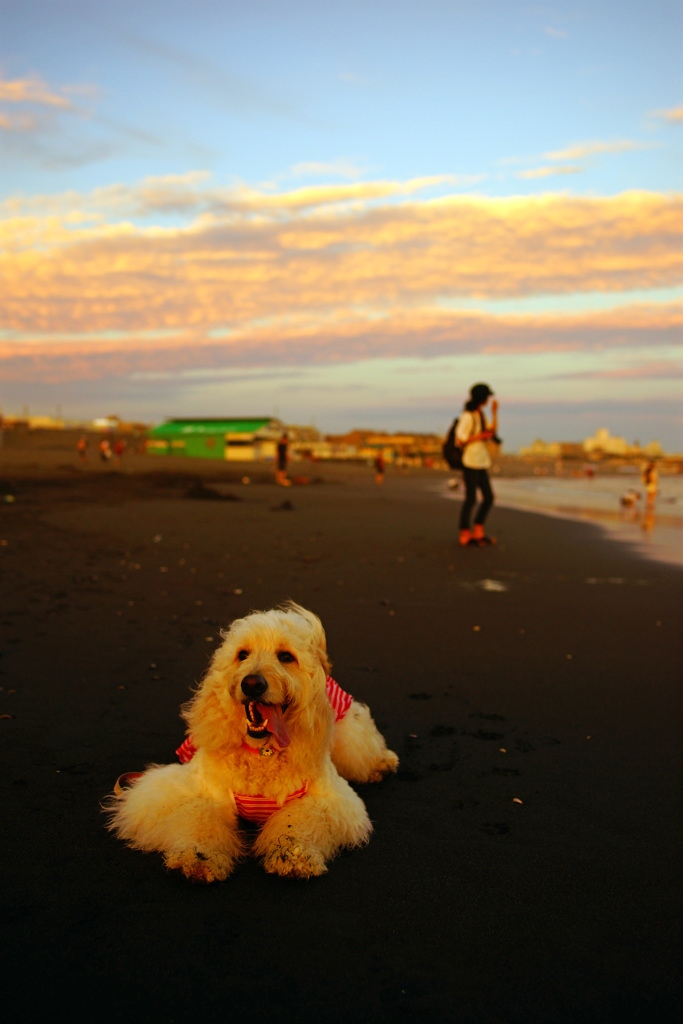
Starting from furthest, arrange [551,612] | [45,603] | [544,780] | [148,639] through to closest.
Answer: [551,612]
[45,603]
[148,639]
[544,780]

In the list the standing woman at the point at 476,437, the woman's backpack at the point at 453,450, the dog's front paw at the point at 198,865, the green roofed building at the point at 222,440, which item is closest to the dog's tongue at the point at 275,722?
Result: the dog's front paw at the point at 198,865

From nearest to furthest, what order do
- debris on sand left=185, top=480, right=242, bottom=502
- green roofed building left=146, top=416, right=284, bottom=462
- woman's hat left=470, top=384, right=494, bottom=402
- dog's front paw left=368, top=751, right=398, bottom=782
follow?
dog's front paw left=368, top=751, right=398, bottom=782
woman's hat left=470, top=384, right=494, bottom=402
debris on sand left=185, top=480, right=242, bottom=502
green roofed building left=146, top=416, right=284, bottom=462

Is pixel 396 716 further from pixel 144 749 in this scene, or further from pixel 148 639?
pixel 148 639

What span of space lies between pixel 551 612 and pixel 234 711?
5.37m

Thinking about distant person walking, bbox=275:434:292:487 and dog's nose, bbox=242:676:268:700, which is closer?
dog's nose, bbox=242:676:268:700

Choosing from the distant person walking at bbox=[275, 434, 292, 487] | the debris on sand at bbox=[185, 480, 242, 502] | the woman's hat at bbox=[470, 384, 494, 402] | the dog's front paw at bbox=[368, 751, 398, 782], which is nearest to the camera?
the dog's front paw at bbox=[368, 751, 398, 782]

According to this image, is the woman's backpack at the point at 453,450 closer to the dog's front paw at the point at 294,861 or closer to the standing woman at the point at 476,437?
the standing woman at the point at 476,437

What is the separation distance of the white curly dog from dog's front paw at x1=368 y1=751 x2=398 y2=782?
53cm

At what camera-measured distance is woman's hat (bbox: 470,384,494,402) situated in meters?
11.4

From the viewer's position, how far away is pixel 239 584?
8188 millimetres

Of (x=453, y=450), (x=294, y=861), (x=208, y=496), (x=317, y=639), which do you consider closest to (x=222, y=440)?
(x=208, y=496)

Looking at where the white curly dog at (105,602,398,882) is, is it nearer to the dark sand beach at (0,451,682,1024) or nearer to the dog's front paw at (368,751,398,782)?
the dark sand beach at (0,451,682,1024)

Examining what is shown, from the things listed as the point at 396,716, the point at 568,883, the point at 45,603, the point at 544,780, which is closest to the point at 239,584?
the point at 45,603

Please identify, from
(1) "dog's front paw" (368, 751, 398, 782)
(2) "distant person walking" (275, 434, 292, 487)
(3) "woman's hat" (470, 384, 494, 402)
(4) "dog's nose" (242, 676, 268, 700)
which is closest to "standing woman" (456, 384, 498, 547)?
(3) "woman's hat" (470, 384, 494, 402)
